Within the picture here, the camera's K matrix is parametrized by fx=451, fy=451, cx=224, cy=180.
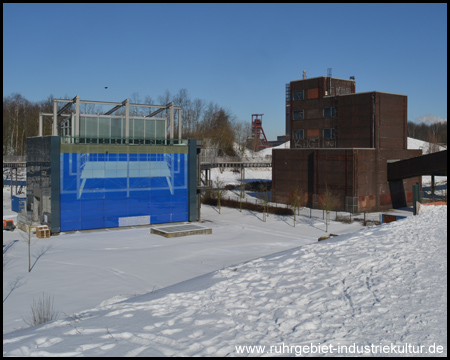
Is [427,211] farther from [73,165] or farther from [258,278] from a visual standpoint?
[73,165]

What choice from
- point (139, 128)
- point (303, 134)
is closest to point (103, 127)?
point (139, 128)

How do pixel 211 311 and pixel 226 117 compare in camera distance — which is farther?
pixel 226 117

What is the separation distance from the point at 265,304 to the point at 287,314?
35.8 inches

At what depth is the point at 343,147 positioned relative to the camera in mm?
48938

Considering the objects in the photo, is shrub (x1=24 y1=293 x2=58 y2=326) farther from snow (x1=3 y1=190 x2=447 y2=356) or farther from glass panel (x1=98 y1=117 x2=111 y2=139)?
glass panel (x1=98 y1=117 x2=111 y2=139)

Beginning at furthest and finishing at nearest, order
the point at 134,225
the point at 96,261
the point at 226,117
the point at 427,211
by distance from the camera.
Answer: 1. the point at 226,117
2. the point at 134,225
3. the point at 96,261
4. the point at 427,211

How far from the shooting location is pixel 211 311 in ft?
35.8

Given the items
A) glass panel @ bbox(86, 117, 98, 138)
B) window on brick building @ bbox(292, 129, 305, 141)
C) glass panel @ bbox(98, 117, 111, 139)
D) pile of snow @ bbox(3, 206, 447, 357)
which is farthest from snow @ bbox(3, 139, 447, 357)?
window on brick building @ bbox(292, 129, 305, 141)

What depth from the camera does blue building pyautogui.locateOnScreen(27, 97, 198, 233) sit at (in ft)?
111

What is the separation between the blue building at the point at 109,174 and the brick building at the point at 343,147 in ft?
51.2

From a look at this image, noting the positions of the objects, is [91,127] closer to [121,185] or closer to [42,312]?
Result: [121,185]

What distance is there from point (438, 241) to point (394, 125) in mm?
35589

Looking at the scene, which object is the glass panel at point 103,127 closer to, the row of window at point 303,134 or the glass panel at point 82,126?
the glass panel at point 82,126

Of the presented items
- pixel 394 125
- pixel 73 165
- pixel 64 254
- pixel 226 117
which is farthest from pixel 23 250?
pixel 226 117
